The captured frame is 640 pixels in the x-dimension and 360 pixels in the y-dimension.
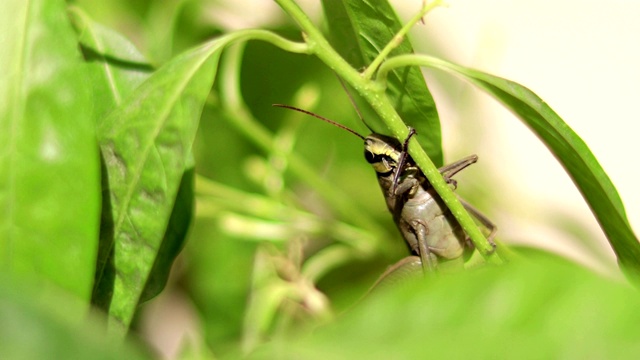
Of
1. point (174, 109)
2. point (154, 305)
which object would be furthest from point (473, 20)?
point (174, 109)

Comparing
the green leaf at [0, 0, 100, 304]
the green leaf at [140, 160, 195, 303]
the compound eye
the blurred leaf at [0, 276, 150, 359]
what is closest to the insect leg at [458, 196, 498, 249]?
the compound eye

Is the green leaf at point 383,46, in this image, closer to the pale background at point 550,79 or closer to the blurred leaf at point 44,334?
the blurred leaf at point 44,334

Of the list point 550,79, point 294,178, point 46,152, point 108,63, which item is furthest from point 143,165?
point 550,79

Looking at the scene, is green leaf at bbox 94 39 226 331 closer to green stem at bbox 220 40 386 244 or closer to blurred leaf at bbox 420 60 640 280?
blurred leaf at bbox 420 60 640 280

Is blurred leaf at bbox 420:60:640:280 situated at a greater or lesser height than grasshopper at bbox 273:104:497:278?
lesser

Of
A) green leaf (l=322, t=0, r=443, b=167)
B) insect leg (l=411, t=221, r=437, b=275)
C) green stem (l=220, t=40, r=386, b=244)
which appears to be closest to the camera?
green leaf (l=322, t=0, r=443, b=167)

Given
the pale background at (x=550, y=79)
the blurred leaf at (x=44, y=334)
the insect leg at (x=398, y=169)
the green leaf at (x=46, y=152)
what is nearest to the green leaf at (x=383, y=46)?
the insect leg at (x=398, y=169)
